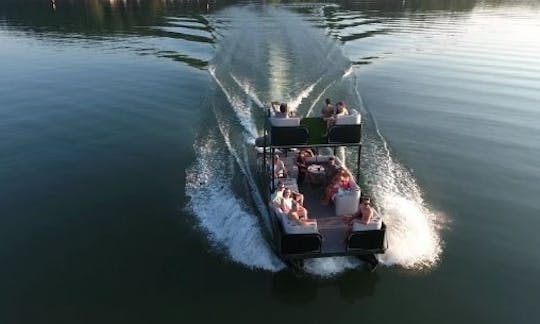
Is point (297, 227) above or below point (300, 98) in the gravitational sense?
below

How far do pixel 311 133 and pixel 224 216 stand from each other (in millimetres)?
→ 4359

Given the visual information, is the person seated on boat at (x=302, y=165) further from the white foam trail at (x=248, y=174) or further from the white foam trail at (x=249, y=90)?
the white foam trail at (x=249, y=90)

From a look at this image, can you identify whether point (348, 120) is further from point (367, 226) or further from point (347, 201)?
point (367, 226)

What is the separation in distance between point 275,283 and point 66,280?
20.6 ft

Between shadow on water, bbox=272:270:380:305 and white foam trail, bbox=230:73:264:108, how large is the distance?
1358cm

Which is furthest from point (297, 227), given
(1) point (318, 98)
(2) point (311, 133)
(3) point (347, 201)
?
(1) point (318, 98)

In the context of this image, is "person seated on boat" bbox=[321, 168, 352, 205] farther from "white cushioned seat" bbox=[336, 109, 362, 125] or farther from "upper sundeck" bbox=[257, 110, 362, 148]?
"white cushioned seat" bbox=[336, 109, 362, 125]

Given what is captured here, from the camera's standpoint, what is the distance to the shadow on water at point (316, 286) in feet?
43.5

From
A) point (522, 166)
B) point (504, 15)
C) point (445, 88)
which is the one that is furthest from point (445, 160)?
point (504, 15)

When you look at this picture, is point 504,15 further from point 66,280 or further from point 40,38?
point 66,280

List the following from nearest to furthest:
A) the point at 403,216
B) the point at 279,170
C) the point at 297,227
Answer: the point at 297,227, the point at 403,216, the point at 279,170

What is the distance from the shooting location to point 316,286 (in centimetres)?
1357

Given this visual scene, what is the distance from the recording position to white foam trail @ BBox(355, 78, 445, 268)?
14.7 m

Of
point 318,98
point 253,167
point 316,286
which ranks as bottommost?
point 316,286
